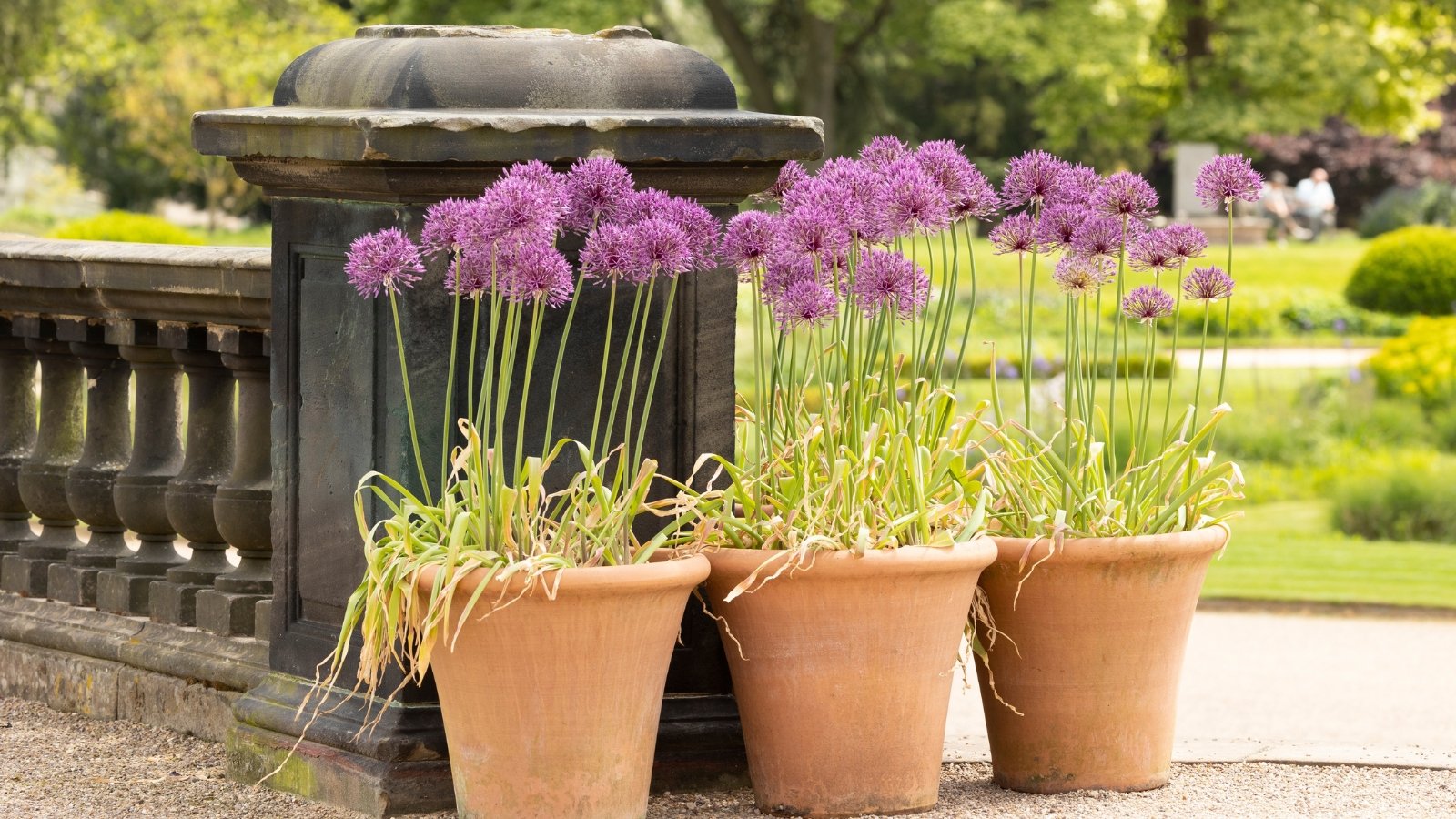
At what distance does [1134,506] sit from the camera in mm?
3365

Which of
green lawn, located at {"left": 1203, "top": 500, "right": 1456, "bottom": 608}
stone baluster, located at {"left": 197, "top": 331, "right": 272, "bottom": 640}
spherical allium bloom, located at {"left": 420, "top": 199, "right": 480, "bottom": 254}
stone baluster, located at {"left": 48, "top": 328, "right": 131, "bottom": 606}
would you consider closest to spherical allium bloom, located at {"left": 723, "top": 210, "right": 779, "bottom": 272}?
spherical allium bloom, located at {"left": 420, "top": 199, "right": 480, "bottom": 254}

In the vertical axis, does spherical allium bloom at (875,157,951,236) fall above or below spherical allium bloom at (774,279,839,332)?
above

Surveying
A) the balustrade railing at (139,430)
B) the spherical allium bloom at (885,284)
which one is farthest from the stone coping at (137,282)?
the spherical allium bloom at (885,284)

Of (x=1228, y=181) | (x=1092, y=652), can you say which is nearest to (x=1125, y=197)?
(x=1228, y=181)

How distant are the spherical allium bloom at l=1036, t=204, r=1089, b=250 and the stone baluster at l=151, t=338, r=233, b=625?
194cm

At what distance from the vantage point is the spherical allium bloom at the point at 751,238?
10.3ft

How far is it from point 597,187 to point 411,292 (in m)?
0.42

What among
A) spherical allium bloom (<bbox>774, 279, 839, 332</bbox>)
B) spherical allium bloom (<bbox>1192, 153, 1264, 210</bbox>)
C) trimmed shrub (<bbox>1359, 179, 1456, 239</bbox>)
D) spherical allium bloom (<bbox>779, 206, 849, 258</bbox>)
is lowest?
trimmed shrub (<bbox>1359, 179, 1456, 239</bbox>)

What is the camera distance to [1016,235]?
3.38m

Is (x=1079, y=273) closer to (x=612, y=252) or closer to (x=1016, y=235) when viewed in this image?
(x=1016, y=235)

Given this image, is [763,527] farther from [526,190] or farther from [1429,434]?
[1429,434]

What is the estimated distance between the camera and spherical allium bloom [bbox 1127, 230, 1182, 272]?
3256mm

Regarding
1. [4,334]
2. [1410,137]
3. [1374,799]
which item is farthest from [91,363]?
[1410,137]

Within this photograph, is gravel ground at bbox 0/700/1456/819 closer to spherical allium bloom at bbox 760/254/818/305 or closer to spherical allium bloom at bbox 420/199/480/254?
spherical allium bloom at bbox 760/254/818/305
